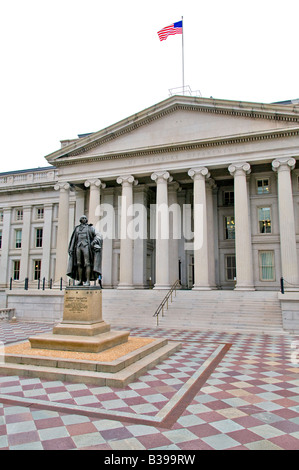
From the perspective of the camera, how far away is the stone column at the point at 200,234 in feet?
75.0

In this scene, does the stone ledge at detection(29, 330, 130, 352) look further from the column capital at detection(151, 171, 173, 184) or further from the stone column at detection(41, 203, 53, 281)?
the stone column at detection(41, 203, 53, 281)

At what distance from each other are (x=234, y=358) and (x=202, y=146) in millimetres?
17666

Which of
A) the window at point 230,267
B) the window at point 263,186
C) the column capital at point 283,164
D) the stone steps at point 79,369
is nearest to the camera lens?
the stone steps at point 79,369

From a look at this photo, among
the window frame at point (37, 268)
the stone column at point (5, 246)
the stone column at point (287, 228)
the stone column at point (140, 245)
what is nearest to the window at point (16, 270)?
the stone column at point (5, 246)

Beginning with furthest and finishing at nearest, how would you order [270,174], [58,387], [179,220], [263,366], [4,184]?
1. [4,184]
2. [179,220]
3. [270,174]
4. [263,366]
5. [58,387]

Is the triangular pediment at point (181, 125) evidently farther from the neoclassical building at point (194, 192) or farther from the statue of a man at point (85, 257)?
the statue of a man at point (85, 257)

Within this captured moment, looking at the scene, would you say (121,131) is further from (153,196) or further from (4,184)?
(4,184)

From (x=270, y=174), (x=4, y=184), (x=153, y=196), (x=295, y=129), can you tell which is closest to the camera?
(x=295, y=129)

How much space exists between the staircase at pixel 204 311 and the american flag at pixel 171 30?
19900 millimetres

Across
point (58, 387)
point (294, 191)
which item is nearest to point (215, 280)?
point (294, 191)

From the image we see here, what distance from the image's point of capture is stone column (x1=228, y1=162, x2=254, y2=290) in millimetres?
21888

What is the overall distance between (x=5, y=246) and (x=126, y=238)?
2062 cm

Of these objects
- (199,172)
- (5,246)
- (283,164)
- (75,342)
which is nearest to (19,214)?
(5,246)

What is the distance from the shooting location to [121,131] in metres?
27.0
